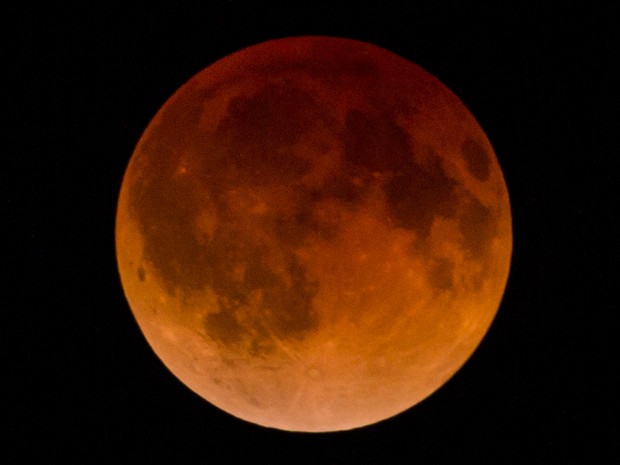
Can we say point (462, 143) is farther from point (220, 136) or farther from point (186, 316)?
point (186, 316)

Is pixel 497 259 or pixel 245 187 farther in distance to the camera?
pixel 497 259

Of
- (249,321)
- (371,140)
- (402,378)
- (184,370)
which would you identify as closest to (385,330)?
(402,378)

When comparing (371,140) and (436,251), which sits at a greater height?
(371,140)

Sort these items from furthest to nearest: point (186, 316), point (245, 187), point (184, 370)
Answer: point (184, 370), point (186, 316), point (245, 187)

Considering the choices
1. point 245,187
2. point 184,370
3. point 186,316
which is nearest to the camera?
point 245,187

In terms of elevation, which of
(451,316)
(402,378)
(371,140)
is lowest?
(402,378)

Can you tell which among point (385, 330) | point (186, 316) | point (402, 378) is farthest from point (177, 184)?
point (402, 378)

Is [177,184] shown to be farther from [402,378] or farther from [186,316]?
[402,378]
